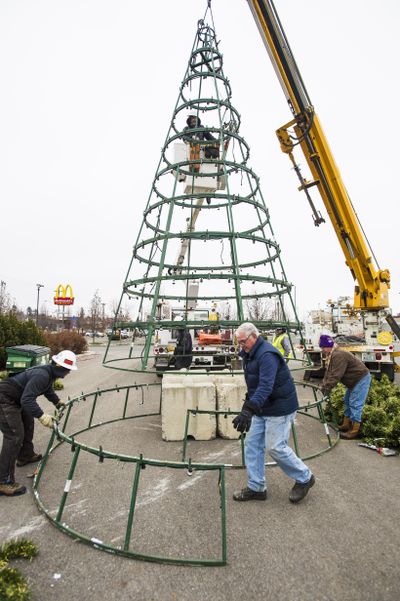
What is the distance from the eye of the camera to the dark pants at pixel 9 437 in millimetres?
3812

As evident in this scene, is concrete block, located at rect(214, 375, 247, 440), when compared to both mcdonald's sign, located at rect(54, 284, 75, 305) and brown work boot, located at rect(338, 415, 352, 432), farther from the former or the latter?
mcdonald's sign, located at rect(54, 284, 75, 305)

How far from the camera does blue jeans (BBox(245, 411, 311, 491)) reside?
346cm

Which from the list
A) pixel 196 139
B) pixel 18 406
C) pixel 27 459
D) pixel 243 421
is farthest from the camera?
pixel 196 139

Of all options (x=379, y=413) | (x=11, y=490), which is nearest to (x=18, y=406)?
(x=11, y=490)

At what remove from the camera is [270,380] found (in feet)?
11.0

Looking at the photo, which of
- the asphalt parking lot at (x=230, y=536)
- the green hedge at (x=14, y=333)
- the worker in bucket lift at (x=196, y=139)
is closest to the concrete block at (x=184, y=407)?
the asphalt parking lot at (x=230, y=536)

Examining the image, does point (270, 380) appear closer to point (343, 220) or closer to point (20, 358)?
point (343, 220)

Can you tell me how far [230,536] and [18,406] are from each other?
2944 millimetres

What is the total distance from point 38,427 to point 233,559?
207 inches

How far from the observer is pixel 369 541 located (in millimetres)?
2842

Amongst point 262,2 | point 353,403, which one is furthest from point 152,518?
point 262,2

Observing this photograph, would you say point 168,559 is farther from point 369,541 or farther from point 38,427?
point 38,427

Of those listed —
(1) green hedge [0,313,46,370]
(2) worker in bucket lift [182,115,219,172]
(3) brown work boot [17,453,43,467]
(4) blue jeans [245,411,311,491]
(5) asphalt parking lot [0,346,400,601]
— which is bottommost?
(5) asphalt parking lot [0,346,400,601]

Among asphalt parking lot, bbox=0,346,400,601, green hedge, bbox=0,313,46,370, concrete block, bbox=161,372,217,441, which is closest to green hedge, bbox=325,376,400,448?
asphalt parking lot, bbox=0,346,400,601
